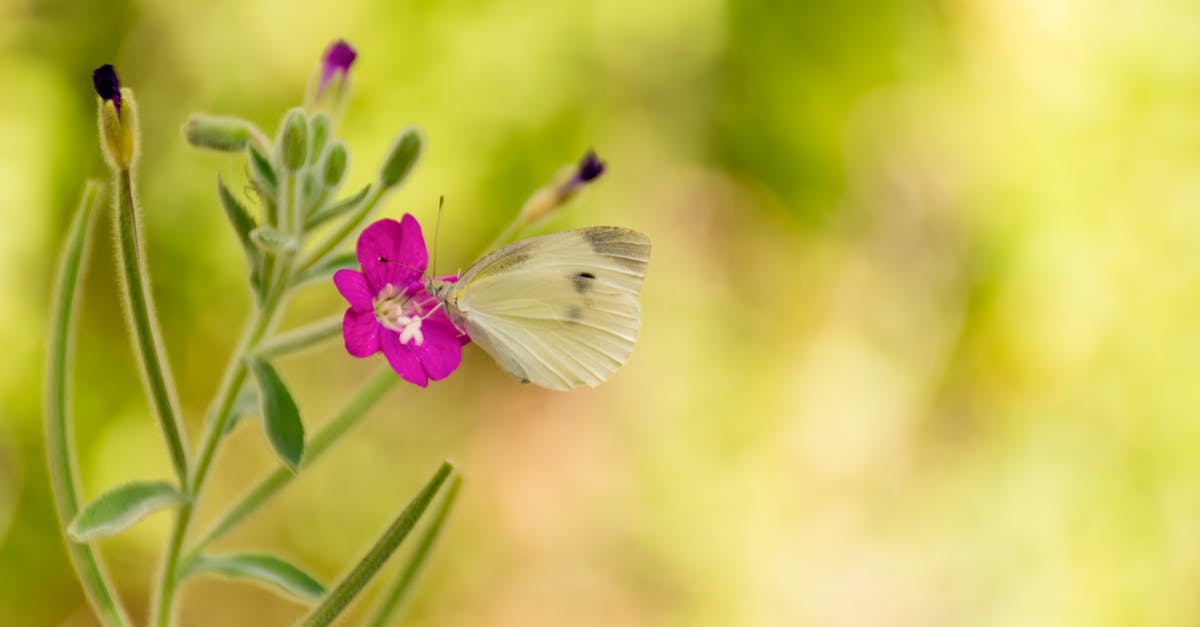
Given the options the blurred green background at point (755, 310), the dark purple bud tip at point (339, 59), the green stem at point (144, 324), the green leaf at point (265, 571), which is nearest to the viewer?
the green stem at point (144, 324)

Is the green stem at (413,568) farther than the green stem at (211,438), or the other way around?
the green stem at (413,568)

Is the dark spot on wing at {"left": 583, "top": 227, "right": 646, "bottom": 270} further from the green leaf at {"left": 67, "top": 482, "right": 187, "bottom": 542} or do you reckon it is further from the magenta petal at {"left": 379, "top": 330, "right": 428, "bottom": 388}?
the green leaf at {"left": 67, "top": 482, "right": 187, "bottom": 542}

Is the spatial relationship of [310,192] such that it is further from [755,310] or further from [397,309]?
[755,310]

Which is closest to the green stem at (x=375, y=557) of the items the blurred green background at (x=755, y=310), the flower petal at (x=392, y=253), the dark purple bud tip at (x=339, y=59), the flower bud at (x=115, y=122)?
the flower petal at (x=392, y=253)

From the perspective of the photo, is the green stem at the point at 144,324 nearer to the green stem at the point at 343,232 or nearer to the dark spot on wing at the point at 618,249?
the green stem at the point at 343,232

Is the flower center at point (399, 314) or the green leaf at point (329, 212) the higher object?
the green leaf at point (329, 212)

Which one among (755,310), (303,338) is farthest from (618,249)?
(755,310)

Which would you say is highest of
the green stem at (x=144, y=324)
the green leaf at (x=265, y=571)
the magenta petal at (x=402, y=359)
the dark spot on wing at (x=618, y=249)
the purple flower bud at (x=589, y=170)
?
the purple flower bud at (x=589, y=170)
